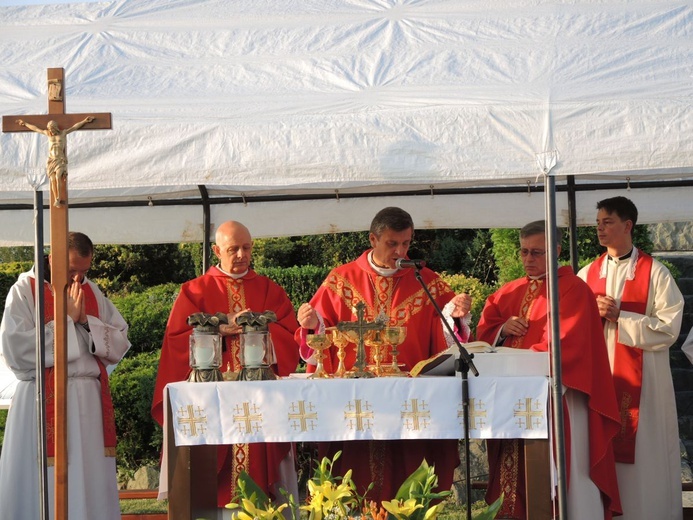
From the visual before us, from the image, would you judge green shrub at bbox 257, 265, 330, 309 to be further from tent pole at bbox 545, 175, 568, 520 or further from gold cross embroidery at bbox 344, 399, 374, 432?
tent pole at bbox 545, 175, 568, 520

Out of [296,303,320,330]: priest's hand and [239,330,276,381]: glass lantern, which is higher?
[296,303,320,330]: priest's hand

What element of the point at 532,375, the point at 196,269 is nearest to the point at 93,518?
the point at 532,375

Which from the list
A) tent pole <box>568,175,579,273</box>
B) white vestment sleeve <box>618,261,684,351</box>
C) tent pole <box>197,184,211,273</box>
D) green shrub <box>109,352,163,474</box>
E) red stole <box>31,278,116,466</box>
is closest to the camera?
red stole <box>31,278,116,466</box>

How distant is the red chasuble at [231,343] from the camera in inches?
266

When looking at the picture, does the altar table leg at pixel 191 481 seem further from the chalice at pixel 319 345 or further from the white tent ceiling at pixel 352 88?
the white tent ceiling at pixel 352 88

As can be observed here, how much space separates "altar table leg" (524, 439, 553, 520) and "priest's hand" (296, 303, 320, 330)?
1.40 m

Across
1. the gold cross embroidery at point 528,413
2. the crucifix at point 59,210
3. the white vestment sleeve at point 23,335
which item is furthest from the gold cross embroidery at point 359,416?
the white vestment sleeve at point 23,335

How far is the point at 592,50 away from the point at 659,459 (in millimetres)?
2803

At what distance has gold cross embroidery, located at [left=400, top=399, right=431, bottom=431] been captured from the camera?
573cm

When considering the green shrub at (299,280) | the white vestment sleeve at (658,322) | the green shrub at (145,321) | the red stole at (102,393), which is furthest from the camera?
the green shrub at (299,280)

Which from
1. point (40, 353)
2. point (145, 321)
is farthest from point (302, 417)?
point (145, 321)

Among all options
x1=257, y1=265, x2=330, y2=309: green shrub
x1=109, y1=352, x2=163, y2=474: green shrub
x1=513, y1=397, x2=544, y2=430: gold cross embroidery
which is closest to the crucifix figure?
x1=513, y1=397, x2=544, y2=430: gold cross embroidery

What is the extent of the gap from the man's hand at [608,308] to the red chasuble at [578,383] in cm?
50

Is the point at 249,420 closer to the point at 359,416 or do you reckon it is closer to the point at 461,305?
the point at 359,416
